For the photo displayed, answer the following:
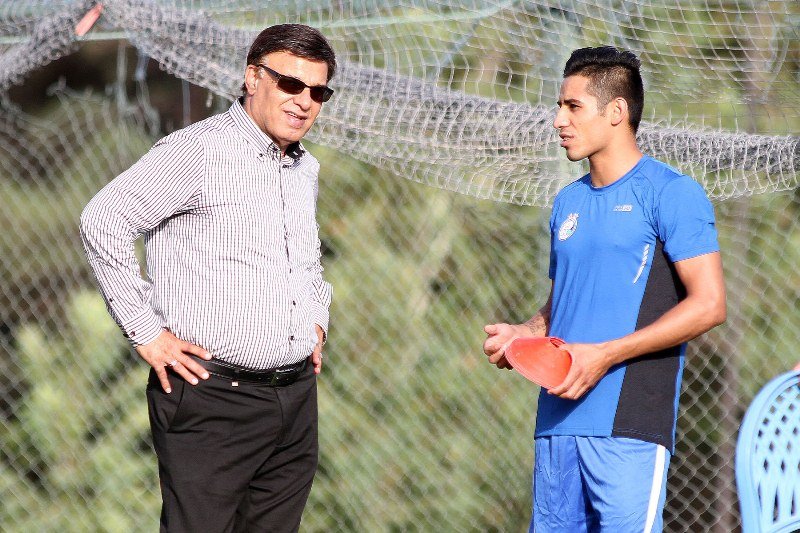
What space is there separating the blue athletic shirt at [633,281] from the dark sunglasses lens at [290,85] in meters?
0.88

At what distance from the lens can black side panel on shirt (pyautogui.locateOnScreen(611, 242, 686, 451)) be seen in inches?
106

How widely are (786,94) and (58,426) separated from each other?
3.56 metres

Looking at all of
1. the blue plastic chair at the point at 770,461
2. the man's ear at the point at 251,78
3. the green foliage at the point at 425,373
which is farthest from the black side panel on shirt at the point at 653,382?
the green foliage at the point at 425,373

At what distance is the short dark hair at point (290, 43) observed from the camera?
9.68 feet

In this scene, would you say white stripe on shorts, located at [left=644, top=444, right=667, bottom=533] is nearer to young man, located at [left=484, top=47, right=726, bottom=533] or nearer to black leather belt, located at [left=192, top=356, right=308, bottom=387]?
young man, located at [left=484, top=47, right=726, bottom=533]

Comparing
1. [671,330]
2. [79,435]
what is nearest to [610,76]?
[671,330]

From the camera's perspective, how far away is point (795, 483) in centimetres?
272

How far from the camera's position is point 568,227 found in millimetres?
2852

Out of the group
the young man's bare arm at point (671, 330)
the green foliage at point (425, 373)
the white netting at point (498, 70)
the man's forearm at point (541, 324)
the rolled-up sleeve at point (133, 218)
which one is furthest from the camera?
the green foliage at point (425, 373)

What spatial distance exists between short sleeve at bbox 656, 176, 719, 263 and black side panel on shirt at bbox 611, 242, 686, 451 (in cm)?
7

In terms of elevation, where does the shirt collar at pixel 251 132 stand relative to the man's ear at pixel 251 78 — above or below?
below

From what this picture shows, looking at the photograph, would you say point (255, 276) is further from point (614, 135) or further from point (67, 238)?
point (67, 238)

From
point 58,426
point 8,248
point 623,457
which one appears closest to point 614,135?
point 623,457

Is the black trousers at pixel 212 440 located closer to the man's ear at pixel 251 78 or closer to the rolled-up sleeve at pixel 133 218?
the rolled-up sleeve at pixel 133 218
